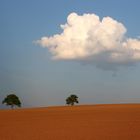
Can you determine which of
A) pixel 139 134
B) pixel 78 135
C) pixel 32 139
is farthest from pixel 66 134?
pixel 139 134

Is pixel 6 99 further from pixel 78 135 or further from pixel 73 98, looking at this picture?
pixel 78 135

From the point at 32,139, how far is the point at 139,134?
6.98 m

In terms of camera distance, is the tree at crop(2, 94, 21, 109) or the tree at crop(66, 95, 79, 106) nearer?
the tree at crop(2, 94, 21, 109)

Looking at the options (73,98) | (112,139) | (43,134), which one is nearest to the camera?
(112,139)

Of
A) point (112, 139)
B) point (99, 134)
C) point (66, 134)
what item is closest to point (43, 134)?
point (66, 134)

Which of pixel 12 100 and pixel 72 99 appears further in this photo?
pixel 72 99

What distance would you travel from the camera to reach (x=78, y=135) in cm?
2506

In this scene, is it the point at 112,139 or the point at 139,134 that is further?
the point at 139,134

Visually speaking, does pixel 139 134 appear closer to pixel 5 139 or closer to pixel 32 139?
pixel 32 139

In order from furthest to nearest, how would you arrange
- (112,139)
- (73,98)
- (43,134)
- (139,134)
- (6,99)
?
(73,98)
(6,99)
(43,134)
(139,134)
(112,139)

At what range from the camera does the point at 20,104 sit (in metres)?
84.9

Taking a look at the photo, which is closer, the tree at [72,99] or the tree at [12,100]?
the tree at [12,100]

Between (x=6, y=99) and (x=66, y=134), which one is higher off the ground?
(x=6, y=99)

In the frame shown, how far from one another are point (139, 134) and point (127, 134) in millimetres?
833
